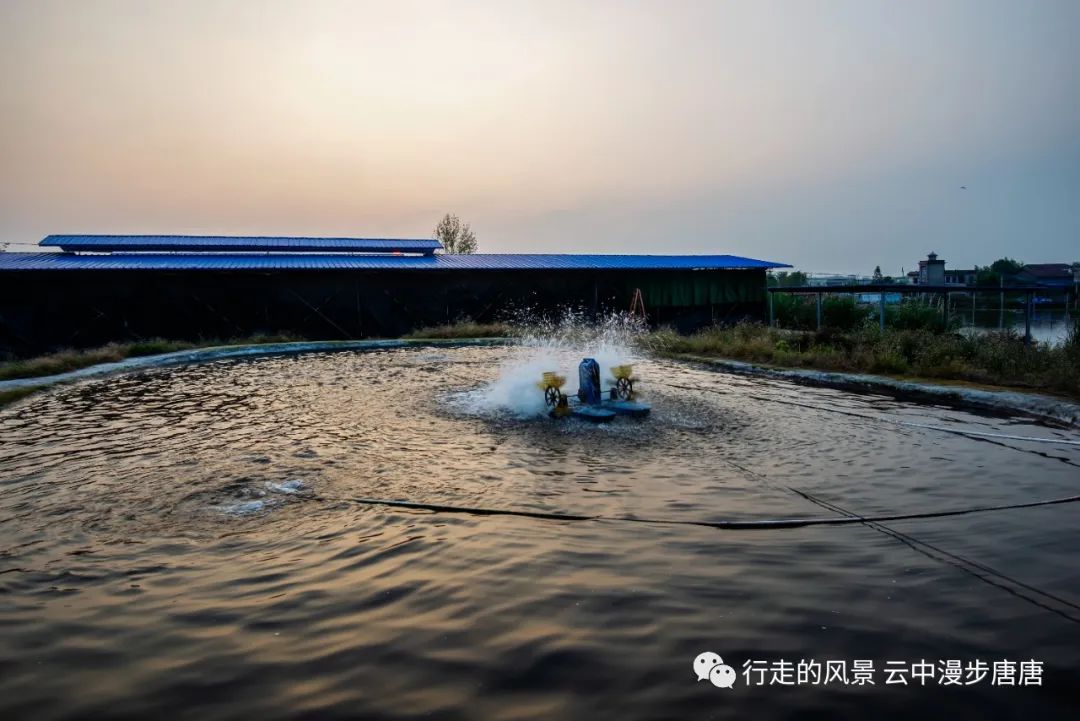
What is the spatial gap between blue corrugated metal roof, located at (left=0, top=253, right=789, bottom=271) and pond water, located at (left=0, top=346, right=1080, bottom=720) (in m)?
16.9

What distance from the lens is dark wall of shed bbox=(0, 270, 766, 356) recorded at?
22391 mm

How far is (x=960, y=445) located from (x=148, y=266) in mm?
25159

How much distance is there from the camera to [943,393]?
1233 cm

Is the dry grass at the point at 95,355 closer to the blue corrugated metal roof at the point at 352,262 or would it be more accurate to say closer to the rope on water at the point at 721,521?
the blue corrugated metal roof at the point at 352,262

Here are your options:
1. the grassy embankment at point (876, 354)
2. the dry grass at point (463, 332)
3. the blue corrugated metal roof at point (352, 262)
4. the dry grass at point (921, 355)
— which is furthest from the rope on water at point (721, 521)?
the blue corrugated metal roof at point (352, 262)

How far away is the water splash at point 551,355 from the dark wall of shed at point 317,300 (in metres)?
0.99

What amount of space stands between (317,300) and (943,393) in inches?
842

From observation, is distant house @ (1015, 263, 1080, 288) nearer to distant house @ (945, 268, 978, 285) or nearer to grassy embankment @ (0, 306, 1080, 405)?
distant house @ (945, 268, 978, 285)

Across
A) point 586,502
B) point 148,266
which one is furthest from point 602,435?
point 148,266

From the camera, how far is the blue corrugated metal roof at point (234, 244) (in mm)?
27234

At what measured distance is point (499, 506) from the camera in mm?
6246

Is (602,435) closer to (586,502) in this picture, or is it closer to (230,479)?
(586,502)

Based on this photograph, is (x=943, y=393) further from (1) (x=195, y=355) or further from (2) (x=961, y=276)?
(2) (x=961, y=276)

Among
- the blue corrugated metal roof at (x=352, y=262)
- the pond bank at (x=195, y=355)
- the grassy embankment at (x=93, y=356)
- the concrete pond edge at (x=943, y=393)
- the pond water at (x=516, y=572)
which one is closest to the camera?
the pond water at (x=516, y=572)
